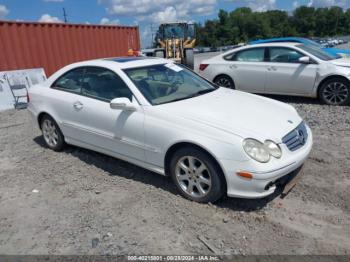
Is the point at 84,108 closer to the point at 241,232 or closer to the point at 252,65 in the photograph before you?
the point at 241,232

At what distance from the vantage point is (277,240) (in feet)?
10.5

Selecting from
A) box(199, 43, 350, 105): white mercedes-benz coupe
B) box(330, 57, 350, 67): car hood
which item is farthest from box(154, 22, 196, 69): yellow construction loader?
box(330, 57, 350, 67): car hood

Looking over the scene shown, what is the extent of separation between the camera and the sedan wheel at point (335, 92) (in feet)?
25.0

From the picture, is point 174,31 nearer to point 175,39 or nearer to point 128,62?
point 175,39

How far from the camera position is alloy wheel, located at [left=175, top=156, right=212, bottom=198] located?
371 centimetres

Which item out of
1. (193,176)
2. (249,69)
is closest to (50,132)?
(193,176)

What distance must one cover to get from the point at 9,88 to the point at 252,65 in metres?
6.60

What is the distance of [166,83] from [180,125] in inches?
40.5

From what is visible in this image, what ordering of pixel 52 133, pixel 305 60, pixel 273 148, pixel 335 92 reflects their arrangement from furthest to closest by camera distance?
1. pixel 305 60
2. pixel 335 92
3. pixel 52 133
4. pixel 273 148

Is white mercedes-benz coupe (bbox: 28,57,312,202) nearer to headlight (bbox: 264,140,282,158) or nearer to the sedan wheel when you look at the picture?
headlight (bbox: 264,140,282,158)

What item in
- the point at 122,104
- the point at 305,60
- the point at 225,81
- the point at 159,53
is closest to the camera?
the point at 122,104

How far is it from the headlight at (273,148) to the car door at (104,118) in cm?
143

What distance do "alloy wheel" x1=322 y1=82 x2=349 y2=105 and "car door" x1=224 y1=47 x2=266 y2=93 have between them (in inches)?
57.3

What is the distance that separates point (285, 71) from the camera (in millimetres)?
8203
